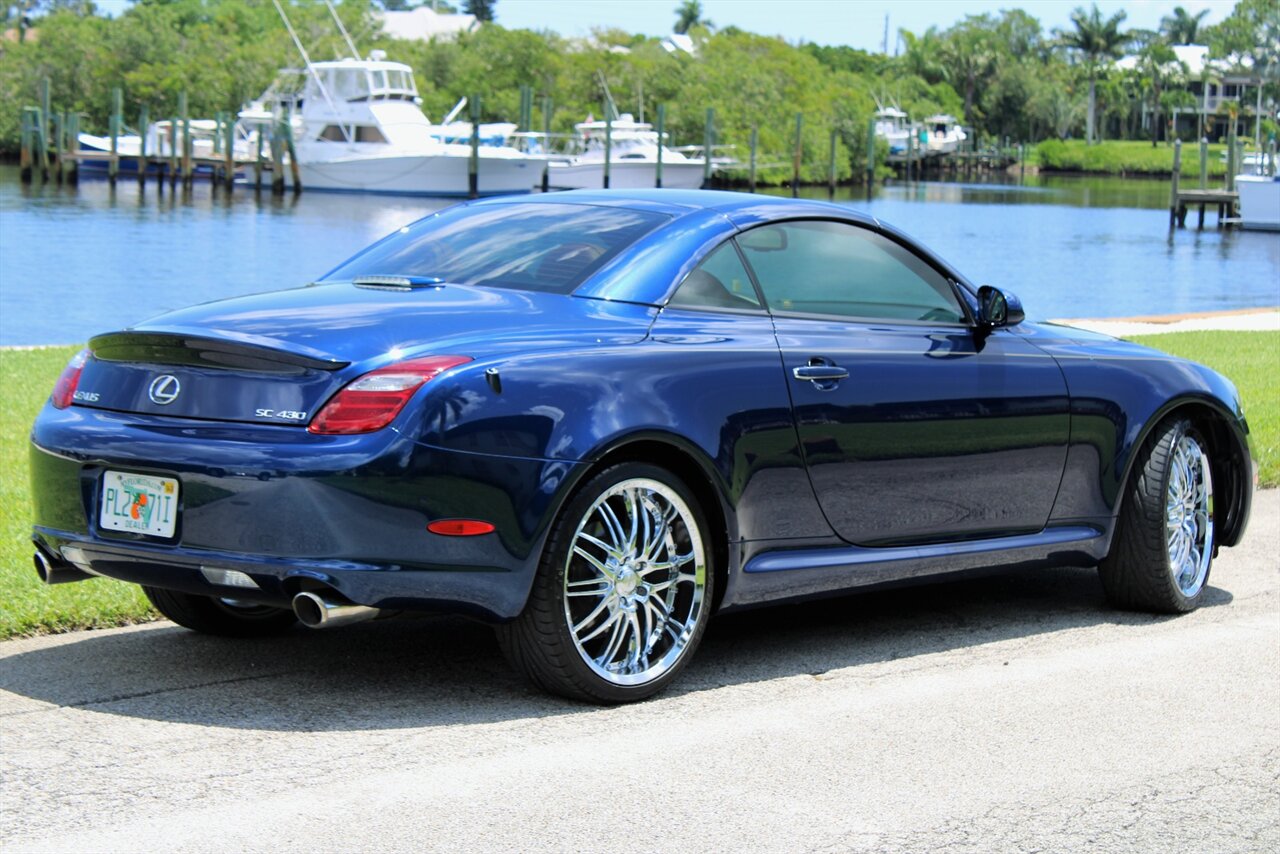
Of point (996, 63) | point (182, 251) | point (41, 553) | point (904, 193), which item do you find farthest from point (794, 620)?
point (996, 63)

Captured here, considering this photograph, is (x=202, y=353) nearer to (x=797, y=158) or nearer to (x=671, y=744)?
(x=671, y=744)

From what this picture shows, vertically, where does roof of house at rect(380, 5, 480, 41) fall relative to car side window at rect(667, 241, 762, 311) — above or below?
above

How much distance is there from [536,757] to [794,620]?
83.1 inches

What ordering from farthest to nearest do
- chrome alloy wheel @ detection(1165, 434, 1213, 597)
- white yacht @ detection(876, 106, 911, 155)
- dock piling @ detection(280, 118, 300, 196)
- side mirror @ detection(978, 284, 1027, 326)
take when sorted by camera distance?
white yacht @ detection(876, 106, 911, 155), dock piling @ detection(280, 118, 300, 196), chrome alloy wheel @ detection(1165, 434, 1213, 597), side mirror @ detection(978, 284, 1027, 326)

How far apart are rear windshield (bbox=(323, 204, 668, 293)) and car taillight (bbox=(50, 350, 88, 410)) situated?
94 cm

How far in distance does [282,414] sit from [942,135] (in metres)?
147

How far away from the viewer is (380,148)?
78.8 meters

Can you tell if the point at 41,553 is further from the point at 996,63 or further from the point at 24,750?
the point at 996,63

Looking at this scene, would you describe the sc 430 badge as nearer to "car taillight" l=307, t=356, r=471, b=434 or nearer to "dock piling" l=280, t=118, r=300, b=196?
"car taillight" l=307, t=356, r=471, b=434

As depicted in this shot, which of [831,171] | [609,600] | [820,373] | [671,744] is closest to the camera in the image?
[671,744]

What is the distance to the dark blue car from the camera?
15.9ft

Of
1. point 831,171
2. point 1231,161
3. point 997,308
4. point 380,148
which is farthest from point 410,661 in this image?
point 831,171

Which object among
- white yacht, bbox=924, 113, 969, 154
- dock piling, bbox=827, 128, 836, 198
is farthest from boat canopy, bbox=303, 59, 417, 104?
white yacht, bbox=924, 113, 969, 154

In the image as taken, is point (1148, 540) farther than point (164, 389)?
Yes
